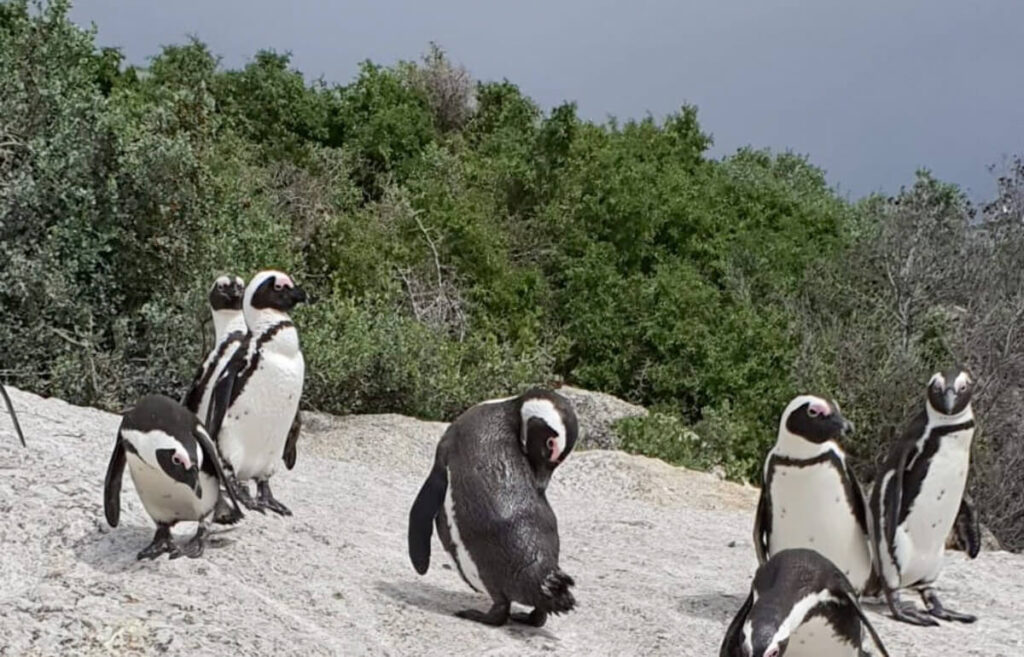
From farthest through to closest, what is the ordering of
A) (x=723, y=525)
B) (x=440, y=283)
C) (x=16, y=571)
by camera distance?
(x=440, y=283) → (x=723, y=525) → (x=16, y=571)

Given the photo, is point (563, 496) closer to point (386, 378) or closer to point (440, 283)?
point (386, 378)

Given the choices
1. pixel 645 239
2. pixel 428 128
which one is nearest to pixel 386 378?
pixel 645 239

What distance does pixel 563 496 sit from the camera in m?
9.44

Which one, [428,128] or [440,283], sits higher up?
[428,128]

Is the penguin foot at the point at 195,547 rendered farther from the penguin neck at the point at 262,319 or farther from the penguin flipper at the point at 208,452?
the penguin neck at the point at 262,319

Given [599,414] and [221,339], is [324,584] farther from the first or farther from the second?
[599,414]

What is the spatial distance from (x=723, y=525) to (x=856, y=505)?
286cm

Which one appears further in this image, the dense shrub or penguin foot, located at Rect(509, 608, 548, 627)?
the dense shrub

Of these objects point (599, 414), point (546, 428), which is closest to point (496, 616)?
point (546, 428)

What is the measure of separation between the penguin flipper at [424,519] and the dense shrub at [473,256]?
5.17 metres

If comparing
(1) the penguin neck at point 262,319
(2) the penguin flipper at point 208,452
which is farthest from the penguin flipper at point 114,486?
(1) the penguin neck at point 262,319

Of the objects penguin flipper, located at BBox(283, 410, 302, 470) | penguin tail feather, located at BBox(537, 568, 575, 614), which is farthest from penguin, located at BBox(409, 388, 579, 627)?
penguin flipper, located at BBox(283, 410, 302, 470)

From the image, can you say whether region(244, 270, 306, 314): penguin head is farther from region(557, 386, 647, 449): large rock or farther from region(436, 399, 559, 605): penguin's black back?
region(557, 386, 647, 449): large rock

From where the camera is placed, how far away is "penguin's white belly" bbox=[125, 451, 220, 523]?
4906mm
